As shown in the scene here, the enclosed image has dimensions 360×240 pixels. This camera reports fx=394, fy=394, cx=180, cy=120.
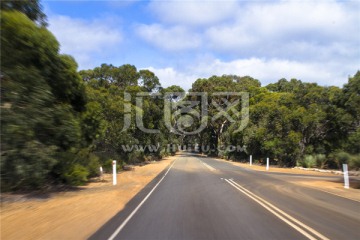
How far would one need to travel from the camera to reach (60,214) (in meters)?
11.4

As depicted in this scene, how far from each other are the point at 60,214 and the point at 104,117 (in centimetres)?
1936

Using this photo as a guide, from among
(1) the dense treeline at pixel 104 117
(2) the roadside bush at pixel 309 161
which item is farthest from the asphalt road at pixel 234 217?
(2) the roadside bush at pixel 309 161

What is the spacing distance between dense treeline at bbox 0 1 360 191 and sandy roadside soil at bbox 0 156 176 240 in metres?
1.05

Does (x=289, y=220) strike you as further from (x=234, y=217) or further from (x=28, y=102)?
(x=28, y=102)

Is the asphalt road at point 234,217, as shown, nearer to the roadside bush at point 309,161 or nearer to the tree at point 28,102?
the tree at point 28,102

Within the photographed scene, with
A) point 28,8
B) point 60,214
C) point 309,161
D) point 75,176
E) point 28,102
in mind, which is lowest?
point 60,214

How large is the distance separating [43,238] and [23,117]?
397cm

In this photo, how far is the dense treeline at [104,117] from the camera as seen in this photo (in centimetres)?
1119

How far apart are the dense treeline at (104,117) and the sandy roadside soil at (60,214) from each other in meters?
1.05

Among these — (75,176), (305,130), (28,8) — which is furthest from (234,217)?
(305,130)

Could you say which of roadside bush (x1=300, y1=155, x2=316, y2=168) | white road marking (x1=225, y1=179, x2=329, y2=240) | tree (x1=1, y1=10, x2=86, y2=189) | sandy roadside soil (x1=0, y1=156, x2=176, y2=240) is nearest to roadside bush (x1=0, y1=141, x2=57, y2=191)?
tree (x1=1, y1=10, x2=86, y2=189)

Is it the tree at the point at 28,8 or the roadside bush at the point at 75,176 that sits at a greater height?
the tree at the point at 28,8

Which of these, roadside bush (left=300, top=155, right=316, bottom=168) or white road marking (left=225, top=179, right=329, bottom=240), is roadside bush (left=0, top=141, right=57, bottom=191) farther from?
roadside bush (left=300, top=155, right=316, bottom=168)

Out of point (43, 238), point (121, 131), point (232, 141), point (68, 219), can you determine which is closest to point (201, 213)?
point (68, 219)
